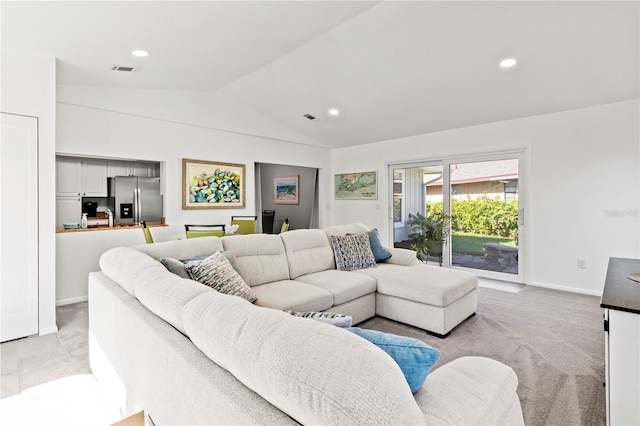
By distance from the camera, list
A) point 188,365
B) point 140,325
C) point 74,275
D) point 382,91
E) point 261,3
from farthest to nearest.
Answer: point 382,91 → point 74,275 → point 261,3 → point 140,325 → point 188,365

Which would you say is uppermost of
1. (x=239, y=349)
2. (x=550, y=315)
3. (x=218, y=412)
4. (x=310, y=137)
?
(x=310, y=137)

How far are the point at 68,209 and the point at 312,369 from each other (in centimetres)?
585

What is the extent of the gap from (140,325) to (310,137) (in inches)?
223

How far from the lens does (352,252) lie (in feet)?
12.2

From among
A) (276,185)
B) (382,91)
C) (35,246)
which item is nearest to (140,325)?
(35,246)

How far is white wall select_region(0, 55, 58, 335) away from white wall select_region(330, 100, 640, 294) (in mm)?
5267

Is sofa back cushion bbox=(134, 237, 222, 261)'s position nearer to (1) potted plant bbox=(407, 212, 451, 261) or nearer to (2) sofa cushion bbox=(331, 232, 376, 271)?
(2) sofa cushion bbox=(331, 232, 376, 271)

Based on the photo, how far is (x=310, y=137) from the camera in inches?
263

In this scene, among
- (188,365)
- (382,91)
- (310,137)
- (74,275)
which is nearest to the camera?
(188,365)

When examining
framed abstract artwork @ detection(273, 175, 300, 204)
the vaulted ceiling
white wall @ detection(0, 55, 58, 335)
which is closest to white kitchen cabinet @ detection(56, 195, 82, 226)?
the vaulted ceiling

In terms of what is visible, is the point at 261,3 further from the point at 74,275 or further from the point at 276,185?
the point at 276,185

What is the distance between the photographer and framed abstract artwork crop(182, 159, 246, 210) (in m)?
5.09

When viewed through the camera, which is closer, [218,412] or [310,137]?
[218,412]

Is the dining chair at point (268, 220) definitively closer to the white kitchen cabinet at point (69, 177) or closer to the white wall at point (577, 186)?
the white kitchen cabinet at point (69, 177)
